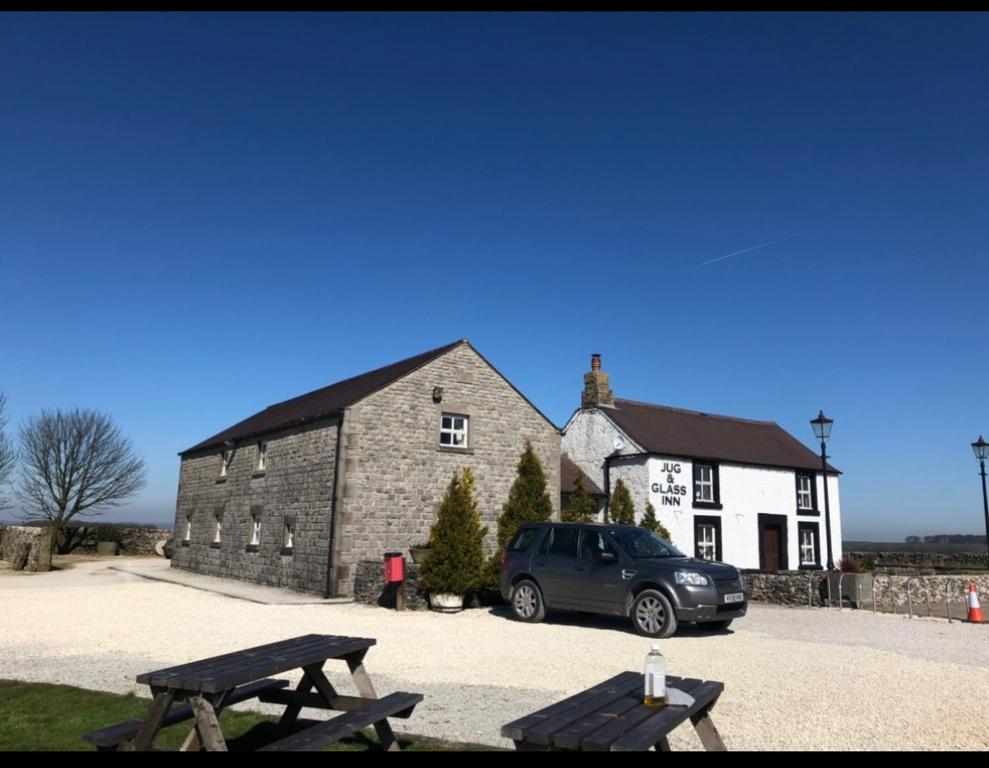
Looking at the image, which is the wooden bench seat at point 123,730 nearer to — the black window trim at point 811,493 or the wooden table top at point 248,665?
the wooden table top at point 248,665

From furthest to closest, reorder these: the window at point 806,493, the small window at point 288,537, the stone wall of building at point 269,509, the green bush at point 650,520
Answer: the window at point 806,493 → the green bush at point 650,520 → the small window at point 288,537 → the stone wall of building at point 269,509

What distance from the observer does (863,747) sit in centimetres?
546

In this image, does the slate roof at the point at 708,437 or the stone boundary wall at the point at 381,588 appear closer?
the stone boundary wall at the point at 381,588

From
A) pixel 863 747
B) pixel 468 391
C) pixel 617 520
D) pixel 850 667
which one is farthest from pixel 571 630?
pixel 617 520

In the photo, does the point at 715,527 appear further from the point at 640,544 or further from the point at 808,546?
the point at 640,544

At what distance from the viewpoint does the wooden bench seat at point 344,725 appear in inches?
156

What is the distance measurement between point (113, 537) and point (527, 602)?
31640 mm

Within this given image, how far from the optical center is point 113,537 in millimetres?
37438

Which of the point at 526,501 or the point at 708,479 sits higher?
the point at 708,479

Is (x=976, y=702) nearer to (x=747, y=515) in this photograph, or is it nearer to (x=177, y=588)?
(x=177, y=588)

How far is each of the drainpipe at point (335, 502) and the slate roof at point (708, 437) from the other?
11526 mm

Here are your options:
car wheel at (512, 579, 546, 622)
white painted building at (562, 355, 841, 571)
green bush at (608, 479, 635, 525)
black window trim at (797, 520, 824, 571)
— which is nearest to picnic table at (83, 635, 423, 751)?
car wheel at (512, 579, 546, 622)

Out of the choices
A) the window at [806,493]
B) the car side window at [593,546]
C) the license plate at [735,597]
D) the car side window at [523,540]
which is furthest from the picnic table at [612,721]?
the window at [806,493]

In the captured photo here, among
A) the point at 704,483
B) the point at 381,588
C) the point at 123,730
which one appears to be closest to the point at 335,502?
the point at 381,588
